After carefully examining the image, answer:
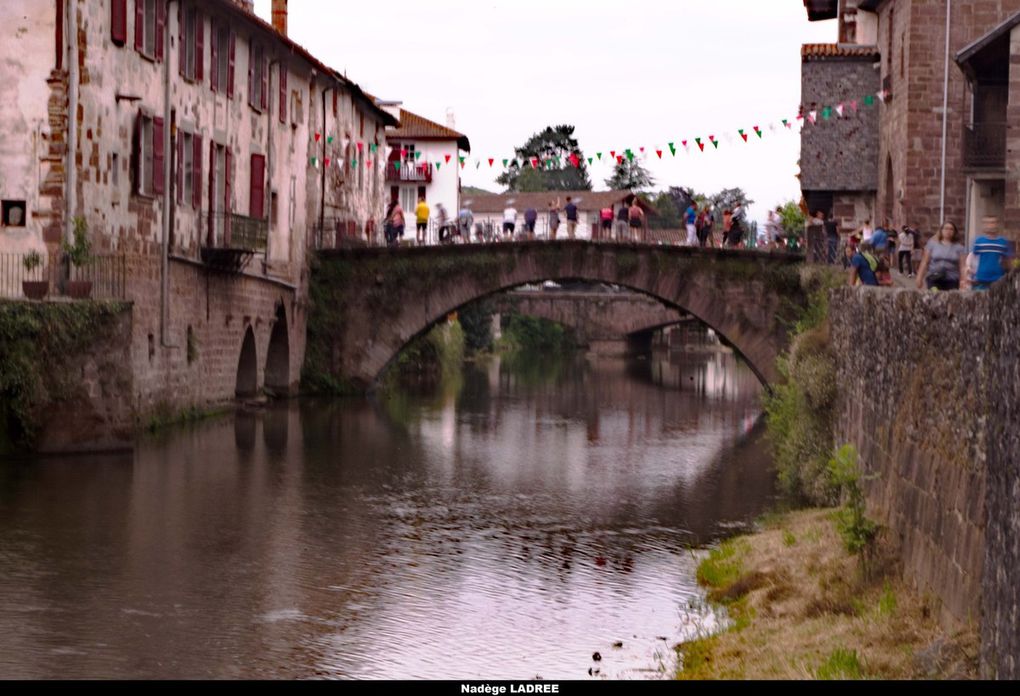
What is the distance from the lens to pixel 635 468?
29016 millimetres

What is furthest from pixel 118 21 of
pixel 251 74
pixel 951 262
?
pixel 951 262

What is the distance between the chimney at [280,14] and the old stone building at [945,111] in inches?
598

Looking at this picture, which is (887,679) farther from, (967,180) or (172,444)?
(967,180)

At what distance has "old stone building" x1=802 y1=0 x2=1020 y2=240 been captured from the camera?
32656 mm

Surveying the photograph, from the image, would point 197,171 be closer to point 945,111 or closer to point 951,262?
point 945,111

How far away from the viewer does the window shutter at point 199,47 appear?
33.7 metres

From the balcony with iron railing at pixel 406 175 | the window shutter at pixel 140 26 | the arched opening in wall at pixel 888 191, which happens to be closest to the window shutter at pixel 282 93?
the window shutter at pixel 140 26

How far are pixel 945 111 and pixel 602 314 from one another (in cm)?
4232

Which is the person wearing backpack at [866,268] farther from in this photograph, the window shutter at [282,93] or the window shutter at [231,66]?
the window shutter at [282,93]

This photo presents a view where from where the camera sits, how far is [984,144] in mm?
33406

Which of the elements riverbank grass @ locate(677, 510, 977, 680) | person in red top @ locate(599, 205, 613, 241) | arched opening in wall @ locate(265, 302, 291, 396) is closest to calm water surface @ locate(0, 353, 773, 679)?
riverbank grass @ locate(677, 510, 977, 680)

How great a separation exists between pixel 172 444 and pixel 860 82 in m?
19.3

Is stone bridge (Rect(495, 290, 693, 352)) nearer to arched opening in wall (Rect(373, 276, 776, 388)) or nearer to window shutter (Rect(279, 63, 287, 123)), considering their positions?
arched opening in wall (Rect(373, 276, 776, 388))

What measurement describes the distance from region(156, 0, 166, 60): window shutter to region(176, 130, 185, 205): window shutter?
1810mm
